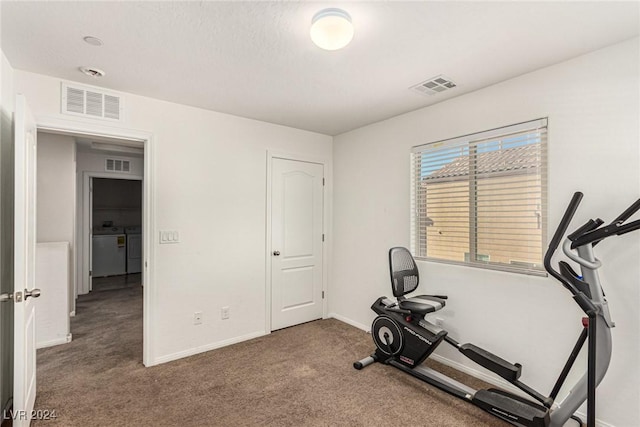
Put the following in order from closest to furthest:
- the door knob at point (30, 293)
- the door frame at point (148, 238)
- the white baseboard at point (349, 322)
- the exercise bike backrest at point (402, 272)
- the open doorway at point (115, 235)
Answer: the door knob at point (30, 293), the exercise bike backrest at point (402, 272), the door frame at point (148, 238), the white baseboard at point (349, 322), the open doorway at point (115, 235)

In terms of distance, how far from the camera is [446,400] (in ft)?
7.41

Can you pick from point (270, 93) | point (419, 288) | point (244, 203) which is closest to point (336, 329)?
point (419, 288)

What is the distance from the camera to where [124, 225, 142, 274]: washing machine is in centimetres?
695

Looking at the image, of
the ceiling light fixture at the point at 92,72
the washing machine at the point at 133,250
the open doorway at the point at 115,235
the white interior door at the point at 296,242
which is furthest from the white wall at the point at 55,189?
the washing machine at the point at 133,250

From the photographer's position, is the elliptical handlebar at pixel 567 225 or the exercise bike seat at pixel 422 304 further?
the exercise bike seat at pixel 422 304

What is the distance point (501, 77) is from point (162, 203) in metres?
3.14

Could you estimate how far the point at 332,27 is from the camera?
157 centimetres

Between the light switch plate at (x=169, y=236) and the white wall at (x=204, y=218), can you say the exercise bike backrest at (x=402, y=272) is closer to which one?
the white wall at (x=204, y=218)

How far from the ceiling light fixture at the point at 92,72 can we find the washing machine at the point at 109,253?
212 inches

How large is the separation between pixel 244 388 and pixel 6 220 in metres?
2.12

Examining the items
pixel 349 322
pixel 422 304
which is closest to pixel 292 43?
pixel 422 304

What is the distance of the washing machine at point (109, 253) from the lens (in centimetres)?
652

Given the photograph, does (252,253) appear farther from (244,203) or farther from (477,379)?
(477,379)

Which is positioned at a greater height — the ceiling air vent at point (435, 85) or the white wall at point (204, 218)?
the ceiling air vent at point (435, 85)
